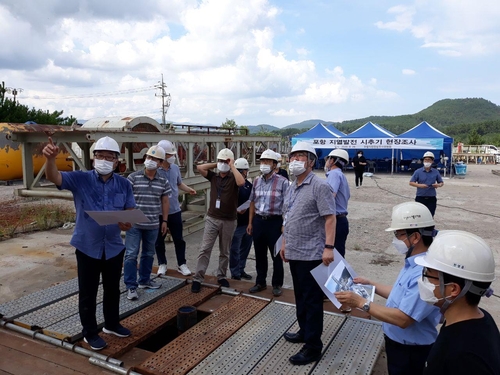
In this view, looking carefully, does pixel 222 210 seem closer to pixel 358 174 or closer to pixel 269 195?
pixel 269 195

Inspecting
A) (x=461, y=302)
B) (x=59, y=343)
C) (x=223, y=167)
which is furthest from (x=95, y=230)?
(x=461, y=302)

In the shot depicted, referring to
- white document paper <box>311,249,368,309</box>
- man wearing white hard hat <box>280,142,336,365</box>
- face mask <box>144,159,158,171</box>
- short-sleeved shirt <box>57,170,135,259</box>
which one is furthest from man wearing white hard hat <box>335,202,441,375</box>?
face mask <box>144,159,158,171</box>

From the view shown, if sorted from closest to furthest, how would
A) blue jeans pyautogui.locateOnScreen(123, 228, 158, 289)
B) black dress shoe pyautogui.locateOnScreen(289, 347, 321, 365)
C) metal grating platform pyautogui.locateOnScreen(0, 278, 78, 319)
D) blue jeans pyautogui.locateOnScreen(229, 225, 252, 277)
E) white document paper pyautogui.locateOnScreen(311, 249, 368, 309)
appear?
white document paper pyautogui.locateOnScreen(311, 249, 368, 309)
black dress shoe pyautogui.locateOnScreen(289, 347, 321, 365)
metal grating platform pyautogui.locateOnScreen(0, 278, 78, 319)
blue jeans pyautogui.locateOnScreen(123, 228, 158, 289)
blue jeans pyautogui.locateOnScreen(229, 225, 252, 277)

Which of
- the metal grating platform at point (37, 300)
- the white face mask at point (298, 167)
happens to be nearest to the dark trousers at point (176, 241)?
the metal grating platform at point (37, 300)

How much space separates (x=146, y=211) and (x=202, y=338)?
170 cm

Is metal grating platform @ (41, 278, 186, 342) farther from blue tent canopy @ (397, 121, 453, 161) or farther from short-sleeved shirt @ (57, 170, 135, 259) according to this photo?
blue tent canopy @ (397, 121, 453, 161)

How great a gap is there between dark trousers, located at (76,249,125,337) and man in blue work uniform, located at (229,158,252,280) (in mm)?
2035

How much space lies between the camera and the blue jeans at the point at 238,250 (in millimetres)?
5512

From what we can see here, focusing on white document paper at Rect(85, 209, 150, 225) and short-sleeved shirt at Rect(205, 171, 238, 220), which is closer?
white document paper at Rect(85, 209, 150, 225)

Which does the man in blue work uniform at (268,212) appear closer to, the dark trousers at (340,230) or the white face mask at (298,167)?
the dark trousers at (340,230)

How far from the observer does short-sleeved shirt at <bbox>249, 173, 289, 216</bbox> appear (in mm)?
4738

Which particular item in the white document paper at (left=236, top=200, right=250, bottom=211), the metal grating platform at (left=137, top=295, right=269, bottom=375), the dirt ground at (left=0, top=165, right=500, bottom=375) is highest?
the white document paper at (left=236, top=200, right=250, bottom=211)

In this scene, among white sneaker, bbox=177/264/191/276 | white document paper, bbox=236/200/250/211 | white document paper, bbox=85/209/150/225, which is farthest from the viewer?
white sneaker, bbox=177/264/191/276

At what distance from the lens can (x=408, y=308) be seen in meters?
→ 2.12
